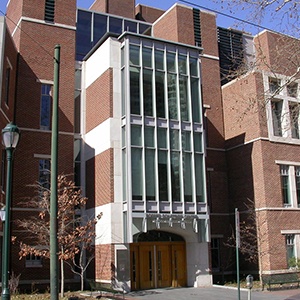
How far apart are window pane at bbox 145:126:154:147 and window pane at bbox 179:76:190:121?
7.31 ft

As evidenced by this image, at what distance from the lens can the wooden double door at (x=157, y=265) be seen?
2473cm

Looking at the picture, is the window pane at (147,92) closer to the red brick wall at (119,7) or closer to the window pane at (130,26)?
the window pane at (130,26)

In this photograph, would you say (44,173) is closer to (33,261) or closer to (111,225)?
(33,261)

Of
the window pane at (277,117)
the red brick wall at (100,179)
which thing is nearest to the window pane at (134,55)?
the red brick wall at (100,179)

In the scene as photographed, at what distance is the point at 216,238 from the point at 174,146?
8515 millimetres

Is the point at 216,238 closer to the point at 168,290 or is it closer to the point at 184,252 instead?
the point at 184,252

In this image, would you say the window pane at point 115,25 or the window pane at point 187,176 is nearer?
the window pane at point 187,176

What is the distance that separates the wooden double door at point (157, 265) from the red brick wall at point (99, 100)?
24.4ft

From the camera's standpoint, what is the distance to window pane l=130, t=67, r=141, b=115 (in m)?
25.0

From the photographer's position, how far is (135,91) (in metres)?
25.3

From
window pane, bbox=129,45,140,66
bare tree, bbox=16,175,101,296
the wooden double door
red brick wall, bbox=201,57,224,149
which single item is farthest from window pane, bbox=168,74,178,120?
the wooden double door

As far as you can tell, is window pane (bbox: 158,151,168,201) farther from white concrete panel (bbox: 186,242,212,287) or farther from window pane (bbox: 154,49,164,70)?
window pane (bbox: 154,49,164,70)

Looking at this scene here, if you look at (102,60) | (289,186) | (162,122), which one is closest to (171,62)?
(162,122)

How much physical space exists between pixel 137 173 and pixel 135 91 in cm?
453
